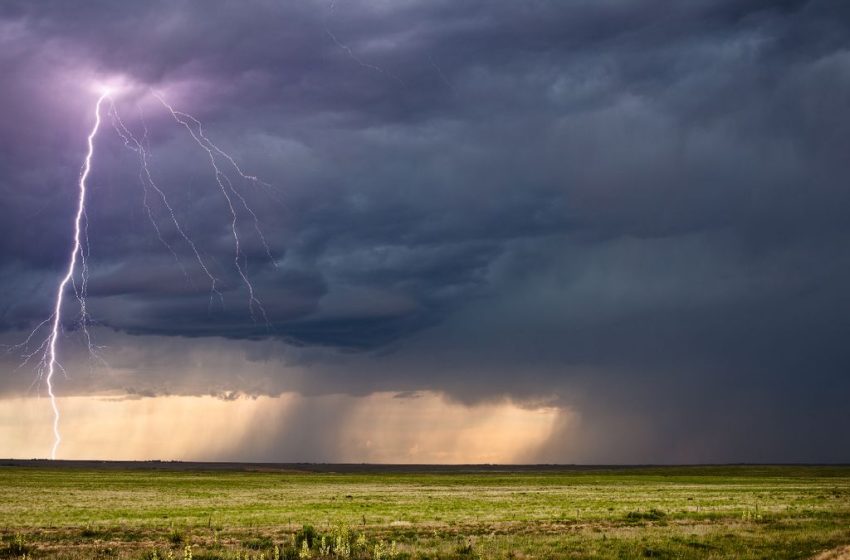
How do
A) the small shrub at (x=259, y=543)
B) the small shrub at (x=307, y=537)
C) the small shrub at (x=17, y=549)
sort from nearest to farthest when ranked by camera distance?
the small shrub at (x=17, y=549), the small shrub at (x=307, y=537), the small shrub at (x=259, y=543)

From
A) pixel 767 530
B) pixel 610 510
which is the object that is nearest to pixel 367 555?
pixel 767 530

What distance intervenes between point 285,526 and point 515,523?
1133 centimetres

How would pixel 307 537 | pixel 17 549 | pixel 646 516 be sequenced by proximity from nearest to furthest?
pixel 17 549
pixel 307 537
pixel 646 516

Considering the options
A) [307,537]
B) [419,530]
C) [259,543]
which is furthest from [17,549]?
[419,530]

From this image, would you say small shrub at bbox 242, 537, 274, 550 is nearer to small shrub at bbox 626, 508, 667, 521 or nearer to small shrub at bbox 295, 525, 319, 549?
small shrub at bbox 295, 525, 319, 549

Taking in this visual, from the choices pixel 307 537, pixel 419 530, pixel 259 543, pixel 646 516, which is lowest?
pixel 646 516

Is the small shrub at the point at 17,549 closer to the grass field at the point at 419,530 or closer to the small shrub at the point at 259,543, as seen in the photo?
the grass field at the point at 419,530

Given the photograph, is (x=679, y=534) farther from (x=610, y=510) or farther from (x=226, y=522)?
(x=226, y=522)

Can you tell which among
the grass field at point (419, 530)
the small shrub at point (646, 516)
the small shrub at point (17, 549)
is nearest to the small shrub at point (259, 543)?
the grass field at point (419, 530)

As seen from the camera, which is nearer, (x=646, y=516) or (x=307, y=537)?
(x=307, y=537)

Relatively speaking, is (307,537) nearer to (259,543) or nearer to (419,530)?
(259,543)

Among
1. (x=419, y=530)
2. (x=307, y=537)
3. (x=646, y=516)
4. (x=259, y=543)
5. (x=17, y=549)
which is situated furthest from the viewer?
(x=646, y=516)

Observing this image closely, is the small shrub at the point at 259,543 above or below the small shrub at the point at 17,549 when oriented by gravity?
below

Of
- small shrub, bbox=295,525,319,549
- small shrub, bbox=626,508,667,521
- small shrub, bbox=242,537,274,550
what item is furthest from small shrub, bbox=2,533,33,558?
small shrub, bbox=626,508,667,521
